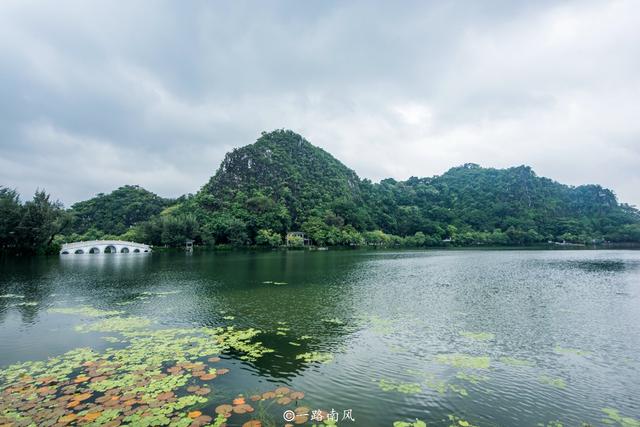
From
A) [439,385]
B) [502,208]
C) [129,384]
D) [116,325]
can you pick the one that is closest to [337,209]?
[502,208]

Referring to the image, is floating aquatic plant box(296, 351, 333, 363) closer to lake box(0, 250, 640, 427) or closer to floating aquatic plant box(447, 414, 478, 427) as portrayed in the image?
lake box(0, 250, 640, 427)

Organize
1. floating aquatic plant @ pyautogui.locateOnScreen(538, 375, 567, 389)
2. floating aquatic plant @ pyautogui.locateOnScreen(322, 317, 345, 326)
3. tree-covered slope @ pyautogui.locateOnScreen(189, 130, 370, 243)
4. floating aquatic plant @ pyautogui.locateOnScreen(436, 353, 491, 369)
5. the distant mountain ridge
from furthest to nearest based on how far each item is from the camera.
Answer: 1. the distant mountain ridge
2. tree-covered slope @ pyautogui.locateOnScreen(189, 130, 370, 243)
3. floating aquatic plant @ pyautogui.locateOnScreen(322, 317, 345, 326)
4. floating aquatic plant @ pyautogui.locateOnScreen(436, 353, 491, 369)
5. floating aquatic plant @ pyautogui.locateOnScreen(538, 375, 567, 389)

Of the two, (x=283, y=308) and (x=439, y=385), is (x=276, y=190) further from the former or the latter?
(x=439, y=385)

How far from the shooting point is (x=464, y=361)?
10070 mm

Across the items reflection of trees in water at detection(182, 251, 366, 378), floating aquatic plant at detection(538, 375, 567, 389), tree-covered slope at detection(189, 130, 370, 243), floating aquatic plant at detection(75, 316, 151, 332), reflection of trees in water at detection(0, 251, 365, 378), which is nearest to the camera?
floating aquatic plant at detection(538, 375, 567, 389)

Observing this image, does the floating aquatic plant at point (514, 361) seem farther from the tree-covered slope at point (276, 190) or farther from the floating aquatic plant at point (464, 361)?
the tree-covered slope at point (276, 190)

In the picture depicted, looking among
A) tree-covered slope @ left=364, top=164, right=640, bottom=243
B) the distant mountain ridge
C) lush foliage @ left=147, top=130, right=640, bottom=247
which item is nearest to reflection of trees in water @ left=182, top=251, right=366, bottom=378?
lush foliage @ left=147, top=130, right=640, bottom=247

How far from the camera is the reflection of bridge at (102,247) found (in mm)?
67100

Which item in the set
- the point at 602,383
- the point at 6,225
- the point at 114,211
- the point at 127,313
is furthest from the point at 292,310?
the point at 114,211

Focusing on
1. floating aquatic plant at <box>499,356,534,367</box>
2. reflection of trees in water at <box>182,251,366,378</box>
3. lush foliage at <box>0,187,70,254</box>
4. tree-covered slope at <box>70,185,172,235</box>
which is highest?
tree-covered slope at <box>70,185,172,235</box>

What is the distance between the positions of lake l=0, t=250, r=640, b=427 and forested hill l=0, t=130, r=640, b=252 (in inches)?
2620

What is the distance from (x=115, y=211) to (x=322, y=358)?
4941 inches

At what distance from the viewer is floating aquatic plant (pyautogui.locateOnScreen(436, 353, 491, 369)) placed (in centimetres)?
970

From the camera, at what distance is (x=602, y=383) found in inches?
342
